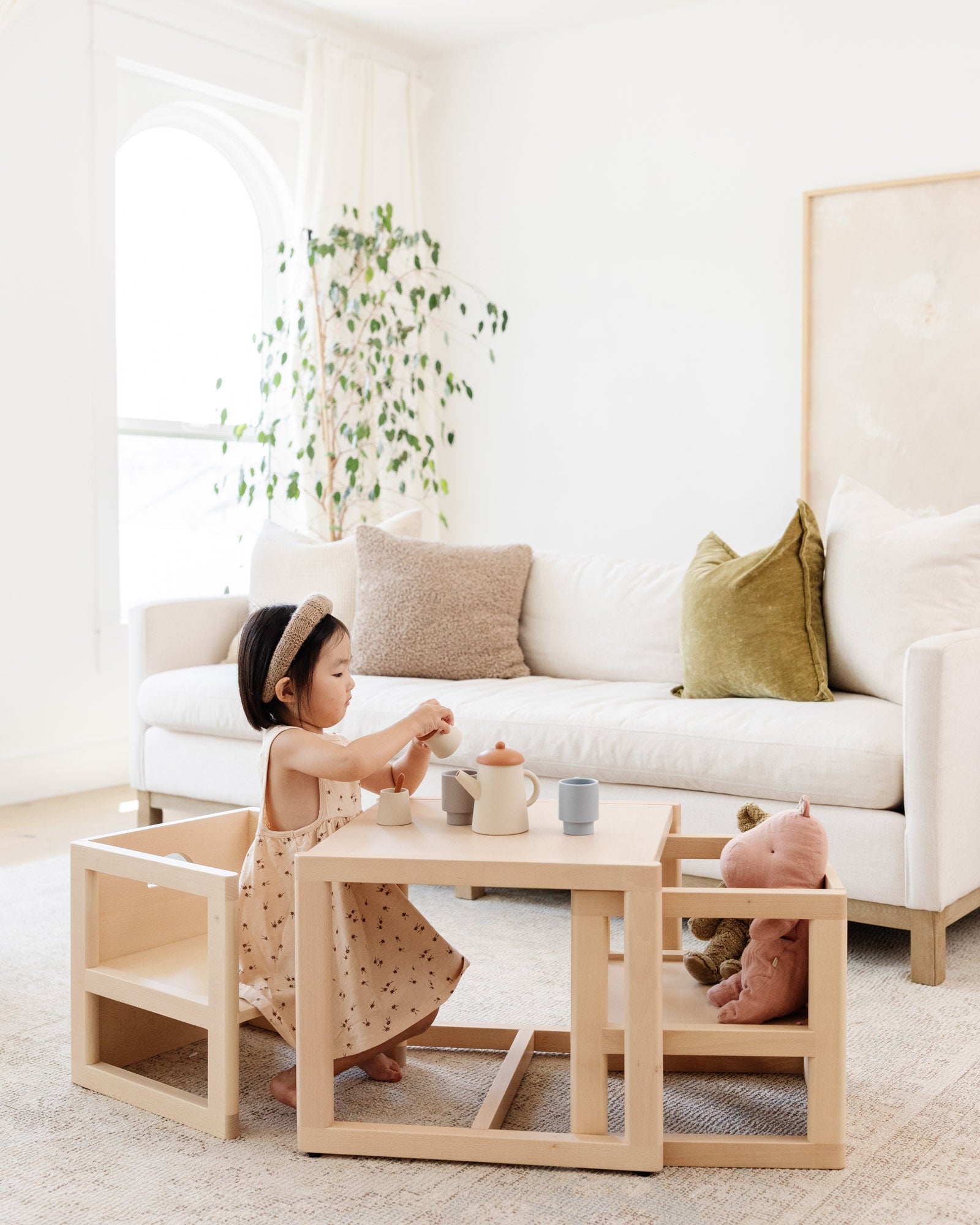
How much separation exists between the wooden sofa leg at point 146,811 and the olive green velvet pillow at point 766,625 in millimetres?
1546

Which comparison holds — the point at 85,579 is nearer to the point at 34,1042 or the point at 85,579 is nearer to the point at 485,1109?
the point at 34,1042

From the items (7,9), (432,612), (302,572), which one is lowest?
(432,612)

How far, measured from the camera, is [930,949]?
88.2 inches

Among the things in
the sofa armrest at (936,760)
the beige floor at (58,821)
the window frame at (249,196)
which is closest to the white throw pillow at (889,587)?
the sofa armrest at (936,760)

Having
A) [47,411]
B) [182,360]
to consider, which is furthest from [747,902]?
[182,360]

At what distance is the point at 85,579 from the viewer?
13.4 ft

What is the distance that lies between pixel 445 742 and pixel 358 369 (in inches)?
132

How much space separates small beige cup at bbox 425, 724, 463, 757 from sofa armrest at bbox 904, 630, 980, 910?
917mm

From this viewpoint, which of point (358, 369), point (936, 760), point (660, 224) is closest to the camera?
point (936, 760)

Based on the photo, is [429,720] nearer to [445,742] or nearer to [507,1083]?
[445,742]

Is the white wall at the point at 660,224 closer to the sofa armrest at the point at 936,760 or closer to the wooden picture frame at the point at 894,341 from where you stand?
the wooden picture frame at the point at 894,341

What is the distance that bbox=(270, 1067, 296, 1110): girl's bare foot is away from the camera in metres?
1.72

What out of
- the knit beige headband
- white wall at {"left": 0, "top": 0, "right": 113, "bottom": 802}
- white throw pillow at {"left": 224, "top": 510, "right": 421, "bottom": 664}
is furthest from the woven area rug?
white wall at {"left": 0, "top": 0, "right": 113, "bottom": 802}

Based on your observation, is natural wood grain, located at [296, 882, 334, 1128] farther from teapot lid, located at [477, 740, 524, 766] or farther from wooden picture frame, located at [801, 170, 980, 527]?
wooden picture frame, located at [801, 170, 980, 527]
